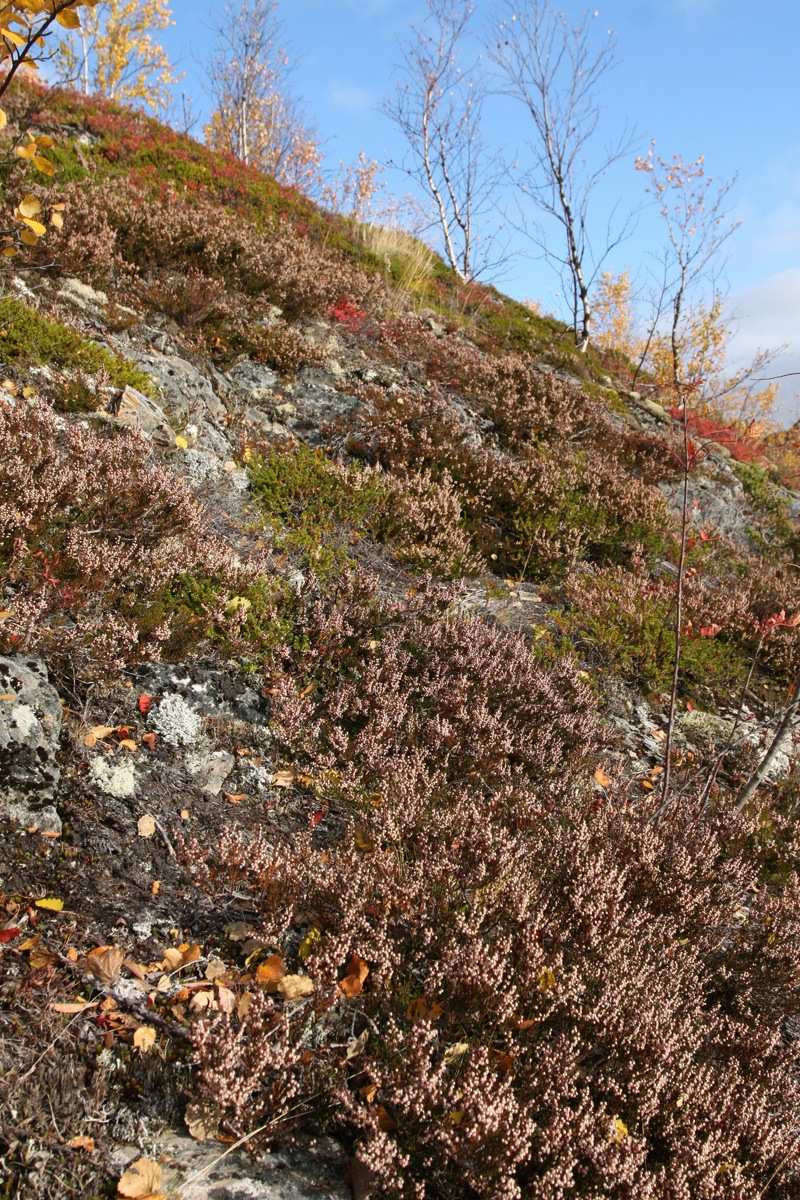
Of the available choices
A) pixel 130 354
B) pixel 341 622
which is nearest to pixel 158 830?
pixel 341 622

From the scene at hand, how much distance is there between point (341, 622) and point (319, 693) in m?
0.44

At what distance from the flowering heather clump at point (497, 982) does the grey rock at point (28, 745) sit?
654 millimetres

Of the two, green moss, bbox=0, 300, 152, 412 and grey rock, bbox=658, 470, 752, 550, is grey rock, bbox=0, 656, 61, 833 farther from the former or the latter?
grey rock, bbox=658, 470, 752, 550

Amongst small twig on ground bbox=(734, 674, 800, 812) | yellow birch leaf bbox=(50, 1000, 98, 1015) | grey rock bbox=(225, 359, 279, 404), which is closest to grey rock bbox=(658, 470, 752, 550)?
small twig on ground bbox=(734, 674, 800, 812)

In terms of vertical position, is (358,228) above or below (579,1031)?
above

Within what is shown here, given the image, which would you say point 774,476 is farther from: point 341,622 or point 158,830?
point 158,830

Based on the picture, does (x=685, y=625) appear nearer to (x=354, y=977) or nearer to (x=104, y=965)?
(x=354, y=977)

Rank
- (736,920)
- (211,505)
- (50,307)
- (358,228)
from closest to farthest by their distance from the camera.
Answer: (736,920), (211,505), (50,307), (358,228)

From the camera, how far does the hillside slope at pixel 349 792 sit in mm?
1870

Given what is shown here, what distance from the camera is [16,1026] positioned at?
188 cm

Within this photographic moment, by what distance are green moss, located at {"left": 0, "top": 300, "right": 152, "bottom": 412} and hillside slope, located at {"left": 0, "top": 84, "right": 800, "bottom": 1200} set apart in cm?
2

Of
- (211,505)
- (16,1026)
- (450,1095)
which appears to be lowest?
(16,1026)

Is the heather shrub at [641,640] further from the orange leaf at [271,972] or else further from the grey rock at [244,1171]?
the grey rock at [244,1171]

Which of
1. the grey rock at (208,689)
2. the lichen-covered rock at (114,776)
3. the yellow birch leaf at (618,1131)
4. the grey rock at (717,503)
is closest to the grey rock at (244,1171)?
the yellow birch leaf at (618,1131)
